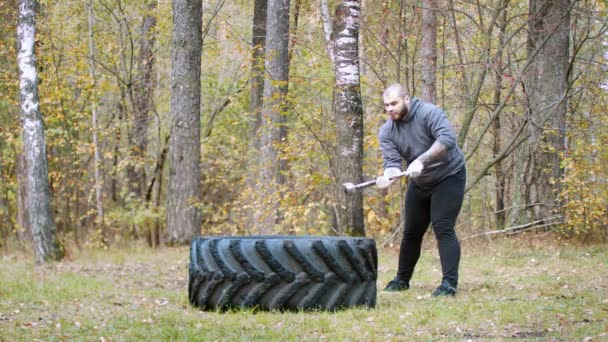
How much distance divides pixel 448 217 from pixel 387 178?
2.39ft

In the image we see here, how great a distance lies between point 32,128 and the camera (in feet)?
35.8

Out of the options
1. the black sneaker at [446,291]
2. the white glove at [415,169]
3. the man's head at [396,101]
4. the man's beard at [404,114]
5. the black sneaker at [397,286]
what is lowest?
the black sneaker at [397,286]

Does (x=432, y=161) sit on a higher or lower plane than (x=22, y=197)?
higher

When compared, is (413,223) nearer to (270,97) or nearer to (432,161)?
(432,161)

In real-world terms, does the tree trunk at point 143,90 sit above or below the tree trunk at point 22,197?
above

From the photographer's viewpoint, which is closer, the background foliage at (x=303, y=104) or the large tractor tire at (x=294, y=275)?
the large tractor tire at (x=294, y=275)

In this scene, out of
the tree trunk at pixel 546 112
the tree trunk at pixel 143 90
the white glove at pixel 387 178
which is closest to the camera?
the white glove at pixel 387 178

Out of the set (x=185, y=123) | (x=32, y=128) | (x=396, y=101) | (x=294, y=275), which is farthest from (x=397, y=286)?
(x=185, y=123)

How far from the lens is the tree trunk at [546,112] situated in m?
12.2

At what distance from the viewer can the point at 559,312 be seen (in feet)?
18.9

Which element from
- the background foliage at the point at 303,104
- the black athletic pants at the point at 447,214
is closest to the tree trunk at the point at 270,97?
the background foliage at the point at 303,104

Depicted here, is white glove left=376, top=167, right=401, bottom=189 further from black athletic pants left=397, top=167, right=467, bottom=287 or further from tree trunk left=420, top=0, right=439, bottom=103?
tree trunk left=420, top=0, right=439, bottom=103

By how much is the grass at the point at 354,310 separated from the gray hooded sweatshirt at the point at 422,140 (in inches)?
42.8

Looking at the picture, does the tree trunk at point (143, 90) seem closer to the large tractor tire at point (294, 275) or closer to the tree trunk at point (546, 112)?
the tree trunk at point (546, 112)
